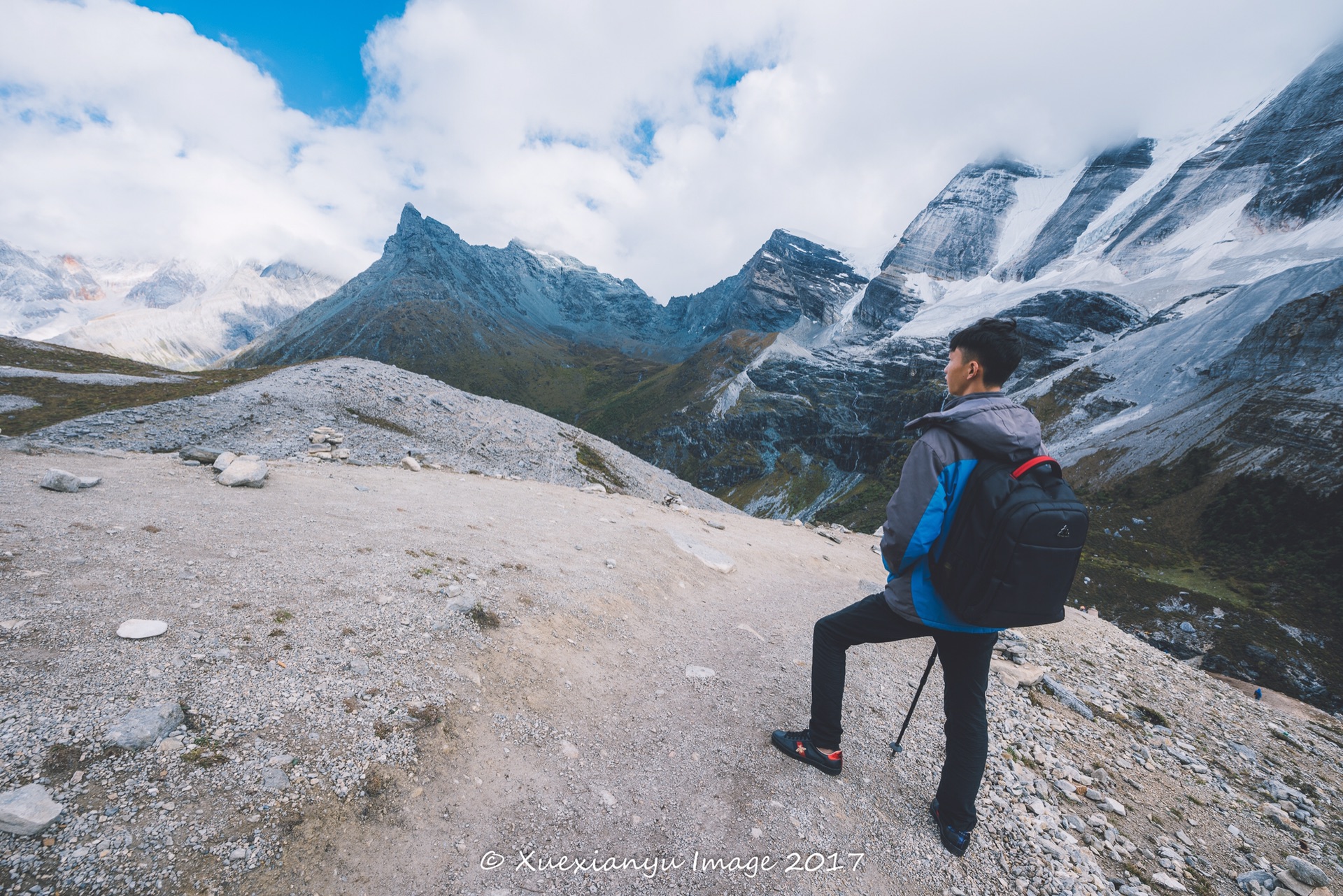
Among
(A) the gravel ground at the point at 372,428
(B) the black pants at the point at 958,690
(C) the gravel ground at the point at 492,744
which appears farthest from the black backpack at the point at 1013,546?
(A) the gravel ground at the point at 372,428

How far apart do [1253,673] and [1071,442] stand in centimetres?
7394

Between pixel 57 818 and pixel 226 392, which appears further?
pixel 226 392

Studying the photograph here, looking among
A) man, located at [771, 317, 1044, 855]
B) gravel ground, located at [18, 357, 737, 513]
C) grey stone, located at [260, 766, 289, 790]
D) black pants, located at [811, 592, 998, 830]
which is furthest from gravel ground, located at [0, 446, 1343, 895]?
gravel ground, located at [18, 357, 737, 513]

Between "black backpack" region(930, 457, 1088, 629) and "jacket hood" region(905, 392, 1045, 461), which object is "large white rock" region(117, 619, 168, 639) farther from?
"black backpack" region(930, 457, 1088, 629)

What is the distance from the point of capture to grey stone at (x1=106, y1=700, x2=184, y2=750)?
3453mm

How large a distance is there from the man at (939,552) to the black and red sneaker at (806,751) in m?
0.01

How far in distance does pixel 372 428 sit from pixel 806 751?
27.0 meters

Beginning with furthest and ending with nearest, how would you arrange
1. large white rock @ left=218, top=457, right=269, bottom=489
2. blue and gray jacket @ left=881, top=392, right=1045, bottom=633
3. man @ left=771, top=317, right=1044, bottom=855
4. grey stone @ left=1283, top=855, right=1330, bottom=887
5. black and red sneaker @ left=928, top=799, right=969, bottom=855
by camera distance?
large white rock @ left=218, top=457, right=269, bottom=489 < grey stone @ left=1283, top=855, right=1330, bottom=887 < black and red sneaker @ left=928, top=799, right=969, bottom=855 < man @ left=771, top=317, right=1044, bottom=855 < blue and gray jacket @ left=881, top=392, right=1045, bottom=633

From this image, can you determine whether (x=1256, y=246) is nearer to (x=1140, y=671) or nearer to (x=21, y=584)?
(x=1140, y=671)

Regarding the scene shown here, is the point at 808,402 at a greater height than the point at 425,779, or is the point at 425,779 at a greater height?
the point at 808,402

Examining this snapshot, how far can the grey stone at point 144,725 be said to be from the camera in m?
3.45

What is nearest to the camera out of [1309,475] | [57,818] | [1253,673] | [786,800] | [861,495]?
[57,818]

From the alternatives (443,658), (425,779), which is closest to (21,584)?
(443,658)

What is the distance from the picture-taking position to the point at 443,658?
220 inches
